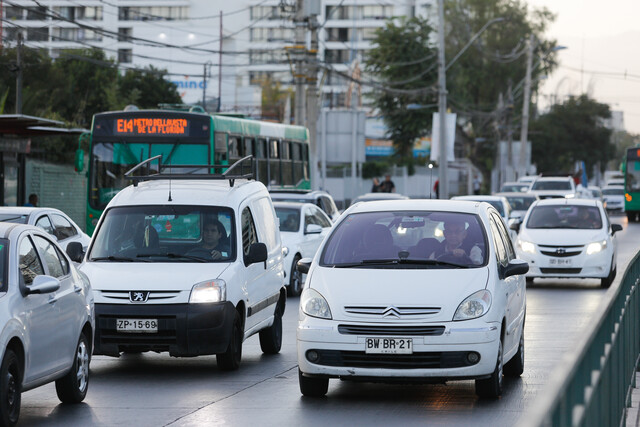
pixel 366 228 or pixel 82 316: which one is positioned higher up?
pixel 366 228

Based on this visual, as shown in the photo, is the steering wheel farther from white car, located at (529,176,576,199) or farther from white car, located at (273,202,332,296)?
white car, located at (529,176,576,199)

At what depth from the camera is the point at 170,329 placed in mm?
11641

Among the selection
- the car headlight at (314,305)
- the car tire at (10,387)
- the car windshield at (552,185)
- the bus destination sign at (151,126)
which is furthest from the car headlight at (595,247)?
the car windshield at (552,185)

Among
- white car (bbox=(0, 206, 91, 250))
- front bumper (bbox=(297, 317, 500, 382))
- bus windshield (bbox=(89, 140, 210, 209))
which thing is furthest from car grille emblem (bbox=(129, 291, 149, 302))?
bus windshield (bbox=(89, 140, 210, 209))

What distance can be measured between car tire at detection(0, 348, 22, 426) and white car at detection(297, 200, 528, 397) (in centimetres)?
224

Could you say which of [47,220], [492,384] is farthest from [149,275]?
[47,220]

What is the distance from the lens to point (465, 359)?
962cm

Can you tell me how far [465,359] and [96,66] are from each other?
59.5 m

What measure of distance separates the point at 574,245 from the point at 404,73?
4388 centimetres

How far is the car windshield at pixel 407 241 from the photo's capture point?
10.4 m

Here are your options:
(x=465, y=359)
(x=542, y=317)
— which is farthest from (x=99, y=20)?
(x=465, y=359)

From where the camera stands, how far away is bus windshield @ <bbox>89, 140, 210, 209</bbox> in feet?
82.7

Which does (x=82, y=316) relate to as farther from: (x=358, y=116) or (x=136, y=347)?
(x=358, y=116)

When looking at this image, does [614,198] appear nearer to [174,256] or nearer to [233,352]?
[174,256]
